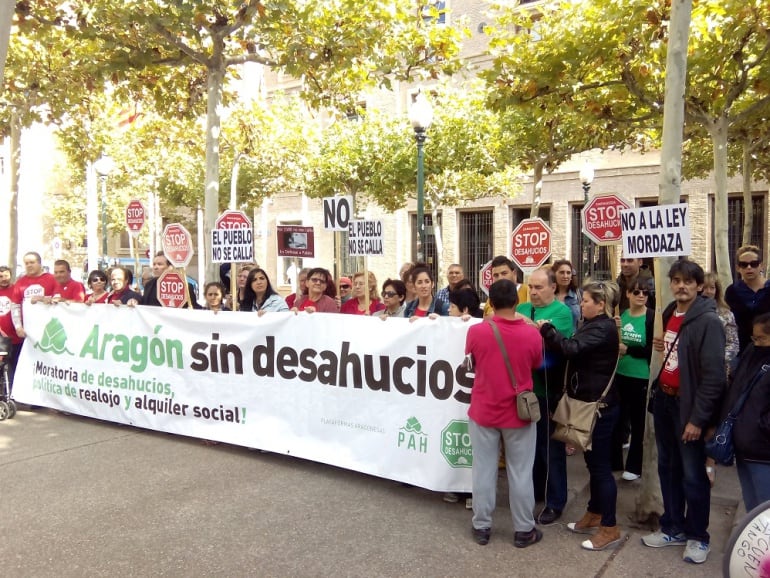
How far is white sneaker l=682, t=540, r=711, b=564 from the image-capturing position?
418cm

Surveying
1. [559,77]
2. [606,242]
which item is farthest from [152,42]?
[606,242]

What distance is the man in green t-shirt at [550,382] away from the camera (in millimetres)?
4887

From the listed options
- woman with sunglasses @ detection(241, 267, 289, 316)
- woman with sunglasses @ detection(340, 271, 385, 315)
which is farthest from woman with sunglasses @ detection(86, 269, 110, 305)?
woman with sunglasses @ detection(340, 271, 385, 315)

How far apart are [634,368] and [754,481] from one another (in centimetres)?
201

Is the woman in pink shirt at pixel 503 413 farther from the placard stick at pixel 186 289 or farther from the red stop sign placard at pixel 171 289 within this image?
the red stop sign placard at pixel 171 289

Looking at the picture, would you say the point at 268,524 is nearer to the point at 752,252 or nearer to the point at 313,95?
the point at 752,252

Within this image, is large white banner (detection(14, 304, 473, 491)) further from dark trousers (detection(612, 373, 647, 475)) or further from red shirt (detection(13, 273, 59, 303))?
dark trousers (detection(612, 373, 647, 475))

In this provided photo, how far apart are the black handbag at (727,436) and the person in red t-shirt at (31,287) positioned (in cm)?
773

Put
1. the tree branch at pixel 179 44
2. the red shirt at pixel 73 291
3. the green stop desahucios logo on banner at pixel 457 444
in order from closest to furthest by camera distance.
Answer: the green stop desahucios logo on banner at pixel 457 444
the red shirt at pixel 73 291
the tree branch at pixel 179 44

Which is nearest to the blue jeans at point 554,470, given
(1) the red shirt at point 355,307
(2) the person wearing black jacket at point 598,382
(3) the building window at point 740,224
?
(2) the person wearing black jacket at point 598,382

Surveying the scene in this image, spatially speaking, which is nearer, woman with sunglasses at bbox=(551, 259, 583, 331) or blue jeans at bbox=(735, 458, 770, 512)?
blue jeans at bbox=(735, 458, 770, 512)

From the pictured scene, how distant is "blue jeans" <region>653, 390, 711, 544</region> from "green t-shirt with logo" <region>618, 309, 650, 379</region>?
1.06 meters

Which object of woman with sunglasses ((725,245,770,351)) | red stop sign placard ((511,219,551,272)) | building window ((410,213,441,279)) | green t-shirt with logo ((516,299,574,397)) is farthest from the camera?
building window ((410,213,441,279))

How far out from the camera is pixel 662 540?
4457mm
